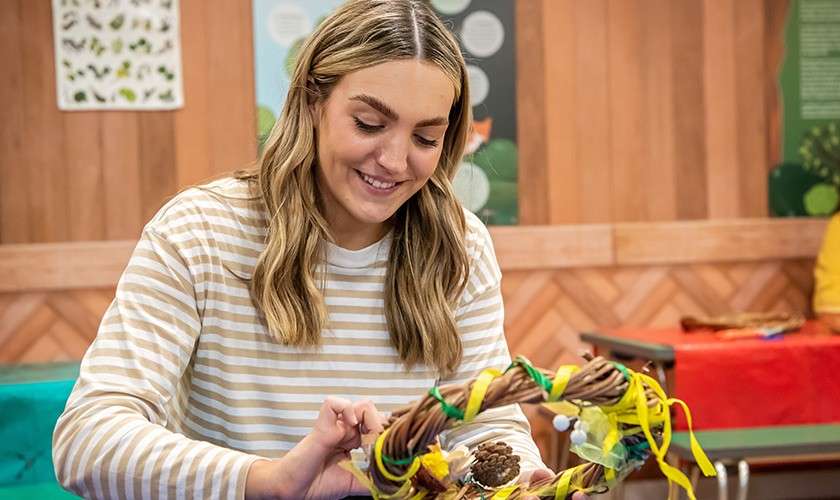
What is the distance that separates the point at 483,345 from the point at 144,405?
24.4 inches

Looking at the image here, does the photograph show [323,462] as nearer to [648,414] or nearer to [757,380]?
[648,414]

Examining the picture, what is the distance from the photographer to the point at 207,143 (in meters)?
4.41

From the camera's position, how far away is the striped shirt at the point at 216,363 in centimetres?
140

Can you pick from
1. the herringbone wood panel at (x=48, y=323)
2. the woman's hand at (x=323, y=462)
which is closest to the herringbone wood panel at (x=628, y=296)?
the herringbone wood panel at (x=48, y=323)

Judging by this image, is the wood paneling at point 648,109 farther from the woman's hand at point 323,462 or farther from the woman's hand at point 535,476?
the woman's hand at point 323,462

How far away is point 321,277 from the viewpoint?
1.79 metres

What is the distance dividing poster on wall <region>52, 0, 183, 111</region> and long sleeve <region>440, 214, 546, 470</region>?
2.70 metres

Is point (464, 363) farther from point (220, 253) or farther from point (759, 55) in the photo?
point (759, 55)

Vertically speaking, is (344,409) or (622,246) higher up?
(344,409)

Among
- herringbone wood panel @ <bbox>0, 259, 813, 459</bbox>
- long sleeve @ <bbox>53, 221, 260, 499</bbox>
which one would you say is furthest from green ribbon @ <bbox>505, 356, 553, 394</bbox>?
herringbone wood panel @ <bbox>0, 259, 813, 459</bbox>

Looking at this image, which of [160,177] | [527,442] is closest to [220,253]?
[527,442]

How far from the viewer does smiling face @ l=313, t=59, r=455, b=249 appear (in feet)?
5.31

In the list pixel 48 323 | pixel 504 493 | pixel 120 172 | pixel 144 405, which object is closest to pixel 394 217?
pixel 144 405

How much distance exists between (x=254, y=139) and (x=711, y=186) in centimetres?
198
